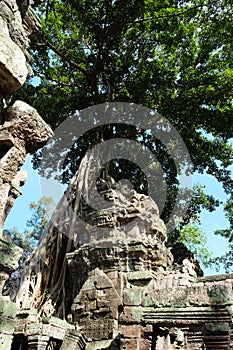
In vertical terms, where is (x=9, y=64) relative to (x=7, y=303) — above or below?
above

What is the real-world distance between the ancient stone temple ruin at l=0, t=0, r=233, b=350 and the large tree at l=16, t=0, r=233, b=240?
312 centimetres

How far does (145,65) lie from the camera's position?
12398 millimetres

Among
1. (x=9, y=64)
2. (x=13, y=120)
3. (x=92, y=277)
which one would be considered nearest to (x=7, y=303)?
(x=13, y=120)

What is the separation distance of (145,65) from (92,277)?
23.5 feet

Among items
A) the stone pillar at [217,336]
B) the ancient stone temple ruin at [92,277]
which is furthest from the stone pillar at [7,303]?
the stone pillar at [217,336]

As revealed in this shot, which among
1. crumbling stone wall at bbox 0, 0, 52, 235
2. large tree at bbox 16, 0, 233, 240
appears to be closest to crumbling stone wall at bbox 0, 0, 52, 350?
crumbling stone wall at bbox 0, 0, 52, 235

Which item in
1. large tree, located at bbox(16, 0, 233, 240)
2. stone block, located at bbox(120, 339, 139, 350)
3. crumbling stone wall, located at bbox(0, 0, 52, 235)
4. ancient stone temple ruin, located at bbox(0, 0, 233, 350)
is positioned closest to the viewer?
crumbling stone wall, located at bbox(0, 0, 52, 235)

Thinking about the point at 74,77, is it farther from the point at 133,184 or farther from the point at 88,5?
the point at 133,184

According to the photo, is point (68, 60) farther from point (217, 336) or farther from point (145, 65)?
point (217, 336)

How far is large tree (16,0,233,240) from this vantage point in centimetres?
1166

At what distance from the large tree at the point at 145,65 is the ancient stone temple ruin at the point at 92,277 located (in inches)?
123

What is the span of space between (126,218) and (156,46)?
634 cm

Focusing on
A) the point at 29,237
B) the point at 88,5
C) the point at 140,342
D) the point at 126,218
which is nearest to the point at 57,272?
the point at 126,218

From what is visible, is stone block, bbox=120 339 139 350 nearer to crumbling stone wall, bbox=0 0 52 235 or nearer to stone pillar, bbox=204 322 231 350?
stone pillar, bbox=204 322 231 350
